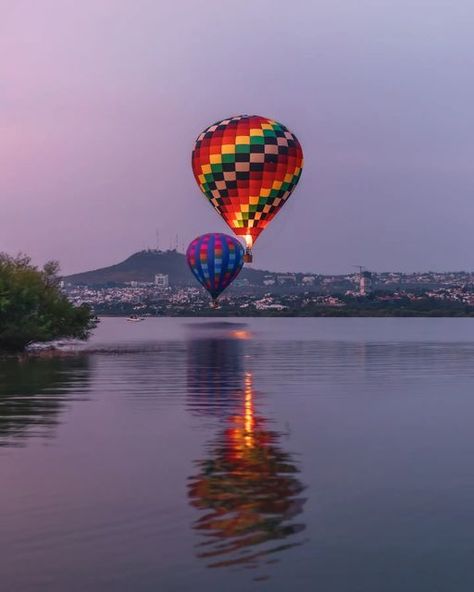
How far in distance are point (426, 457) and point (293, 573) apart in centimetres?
1147

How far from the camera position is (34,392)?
43.0m

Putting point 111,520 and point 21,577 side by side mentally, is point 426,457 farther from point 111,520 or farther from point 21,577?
point 21,577

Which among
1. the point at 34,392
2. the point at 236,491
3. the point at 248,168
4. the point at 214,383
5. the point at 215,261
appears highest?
the point at 248,168

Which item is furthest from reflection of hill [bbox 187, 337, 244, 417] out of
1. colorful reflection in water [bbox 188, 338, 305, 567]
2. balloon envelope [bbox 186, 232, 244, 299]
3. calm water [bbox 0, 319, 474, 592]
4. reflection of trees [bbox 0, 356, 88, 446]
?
balloon envelope [bbox 186, 232, 244, 299]

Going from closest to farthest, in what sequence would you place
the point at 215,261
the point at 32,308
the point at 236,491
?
the point at 236,491 < the point at 32,308 < the point at 215,261

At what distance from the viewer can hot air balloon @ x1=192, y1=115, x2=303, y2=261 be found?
90.6m

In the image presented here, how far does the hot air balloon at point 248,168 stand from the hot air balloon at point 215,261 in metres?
28.8

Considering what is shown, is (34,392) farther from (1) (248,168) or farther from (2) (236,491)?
(1) (248,168)

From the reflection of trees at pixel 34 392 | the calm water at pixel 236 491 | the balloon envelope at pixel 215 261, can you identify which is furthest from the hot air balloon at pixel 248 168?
the calm water at pixel 236 491

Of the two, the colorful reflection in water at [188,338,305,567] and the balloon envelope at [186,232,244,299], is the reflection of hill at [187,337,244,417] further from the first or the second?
the balloon envelope at [186,232,244,299]

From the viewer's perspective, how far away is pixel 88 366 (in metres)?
62.6

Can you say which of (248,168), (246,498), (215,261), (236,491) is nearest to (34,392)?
(236,491)

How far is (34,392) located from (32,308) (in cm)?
2961

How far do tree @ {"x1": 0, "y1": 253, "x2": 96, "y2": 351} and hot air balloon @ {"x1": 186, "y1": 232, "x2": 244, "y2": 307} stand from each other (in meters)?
42.5
